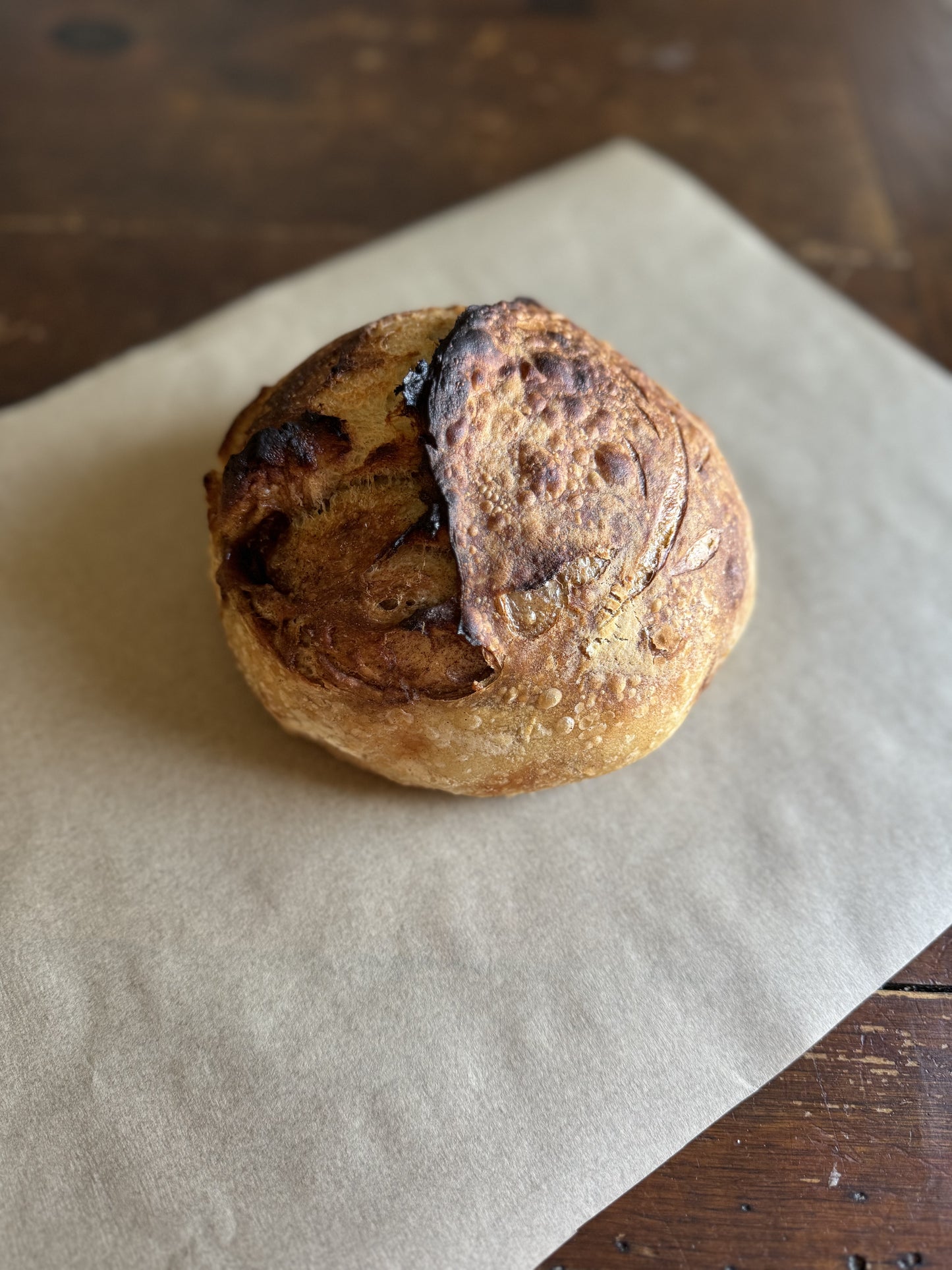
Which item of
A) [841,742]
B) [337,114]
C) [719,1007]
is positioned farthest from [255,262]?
[719,1007]

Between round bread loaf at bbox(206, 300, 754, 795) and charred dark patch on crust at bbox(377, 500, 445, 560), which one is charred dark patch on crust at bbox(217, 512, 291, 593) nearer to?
round bread loaf at bbox(206, 300, 754, 795)

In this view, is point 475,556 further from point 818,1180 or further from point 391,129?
point 391,129

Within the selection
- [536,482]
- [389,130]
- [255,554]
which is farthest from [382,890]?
[389,130]

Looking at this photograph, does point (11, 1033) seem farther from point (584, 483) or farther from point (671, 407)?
point (671, 407)

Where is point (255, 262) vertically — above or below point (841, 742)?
above

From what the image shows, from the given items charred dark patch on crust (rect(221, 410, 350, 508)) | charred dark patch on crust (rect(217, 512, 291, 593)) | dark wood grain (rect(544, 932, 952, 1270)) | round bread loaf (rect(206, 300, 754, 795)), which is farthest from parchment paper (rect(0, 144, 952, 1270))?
charred dark patch on crust (rect(221, 410, 350, 508))
